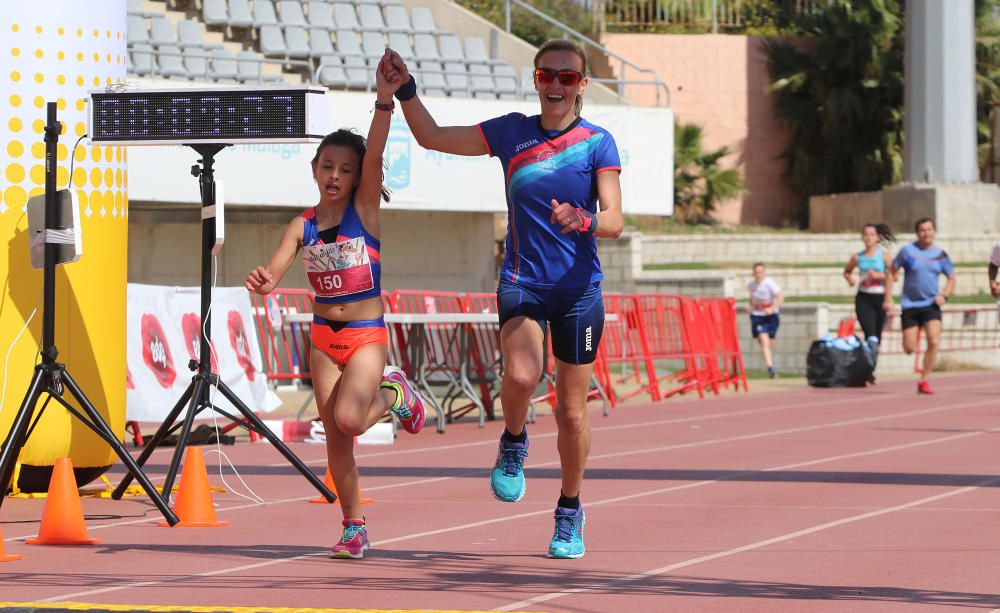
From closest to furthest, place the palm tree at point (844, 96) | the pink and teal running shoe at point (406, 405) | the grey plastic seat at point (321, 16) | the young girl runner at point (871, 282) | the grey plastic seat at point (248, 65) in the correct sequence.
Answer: the pink and teal running shoe at point (406, 405)
the young girl runner at point (871, 282)
the grey plastic seat at point (248, 65)
the grey plastic seat at point (321, 16)
the palm tree at point (844, 96)

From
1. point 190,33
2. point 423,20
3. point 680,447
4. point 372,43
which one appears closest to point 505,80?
point 372,43

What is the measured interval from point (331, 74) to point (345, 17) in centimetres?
306

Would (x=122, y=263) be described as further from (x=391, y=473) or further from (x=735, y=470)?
(x=735, y=470)

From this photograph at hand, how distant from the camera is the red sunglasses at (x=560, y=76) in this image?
7.38 meters

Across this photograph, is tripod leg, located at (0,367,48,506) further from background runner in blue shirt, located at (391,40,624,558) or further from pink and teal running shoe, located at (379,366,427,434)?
background runner in blue shirt, located at (391,40,624,558)

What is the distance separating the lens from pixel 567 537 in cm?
754

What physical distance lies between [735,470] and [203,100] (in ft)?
15.7

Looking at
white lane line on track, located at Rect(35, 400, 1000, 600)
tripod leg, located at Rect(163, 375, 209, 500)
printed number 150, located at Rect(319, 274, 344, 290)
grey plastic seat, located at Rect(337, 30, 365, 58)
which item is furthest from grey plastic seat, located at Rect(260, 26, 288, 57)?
printed number 150, located at Rect(319, 274, 344, 290)

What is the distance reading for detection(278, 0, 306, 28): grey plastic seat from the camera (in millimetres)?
30227

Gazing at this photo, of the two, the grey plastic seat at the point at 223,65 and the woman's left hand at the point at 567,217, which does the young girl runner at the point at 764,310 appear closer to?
the grey plastic seat at the point at 223,65

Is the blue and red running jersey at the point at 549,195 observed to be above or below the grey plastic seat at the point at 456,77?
below

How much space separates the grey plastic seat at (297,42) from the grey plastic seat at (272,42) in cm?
9

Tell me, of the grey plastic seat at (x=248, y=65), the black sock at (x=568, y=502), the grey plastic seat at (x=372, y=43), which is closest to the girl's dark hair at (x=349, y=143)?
the black sock at (x=568, y=502)

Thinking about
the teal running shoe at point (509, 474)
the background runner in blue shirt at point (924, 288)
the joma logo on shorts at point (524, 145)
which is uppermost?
the joma logo on shorts at point (524, 145)
